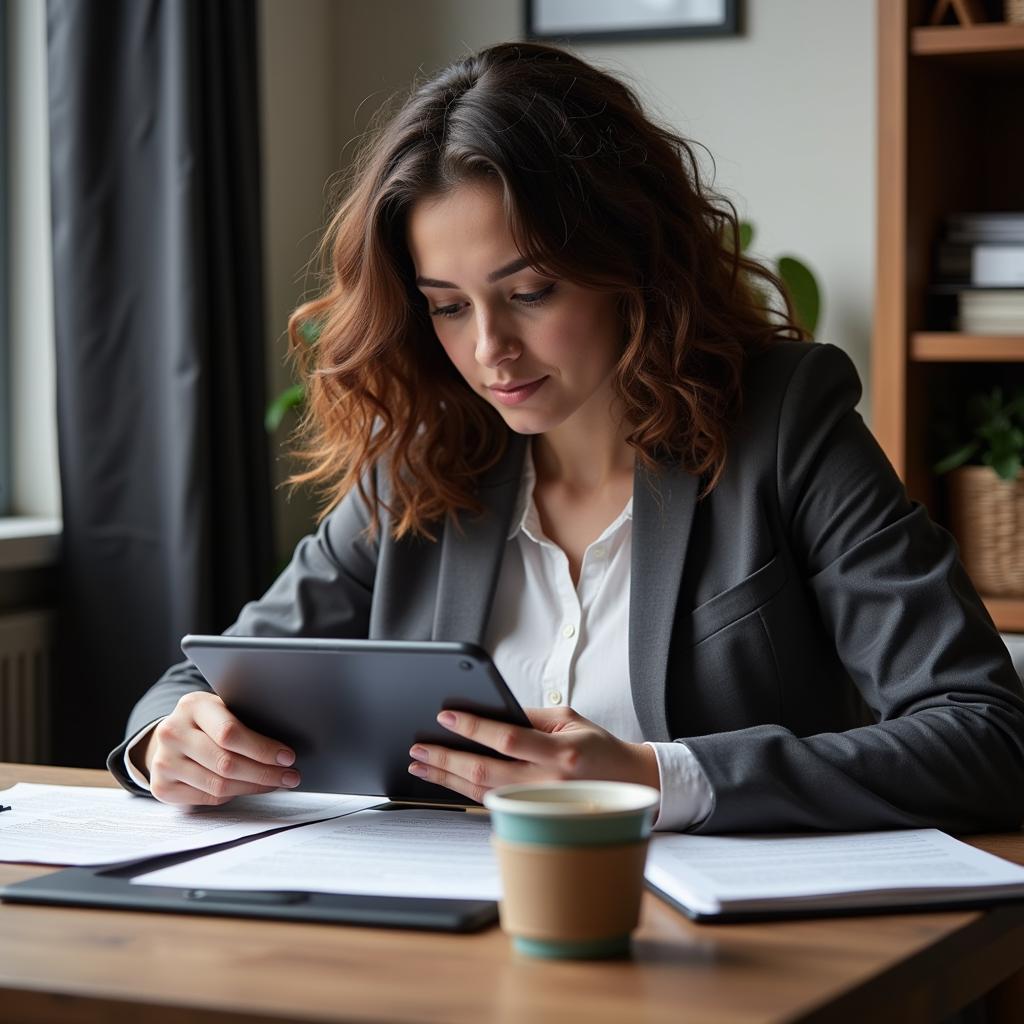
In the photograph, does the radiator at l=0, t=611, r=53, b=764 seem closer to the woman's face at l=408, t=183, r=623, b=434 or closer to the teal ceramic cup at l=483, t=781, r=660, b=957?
the woman's face at l=408, t=183, r=623, b=434

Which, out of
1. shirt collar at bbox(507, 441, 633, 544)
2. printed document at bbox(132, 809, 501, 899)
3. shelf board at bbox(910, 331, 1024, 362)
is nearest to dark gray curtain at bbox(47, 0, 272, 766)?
shirt collar at bbox(507, 441, 633, 544)

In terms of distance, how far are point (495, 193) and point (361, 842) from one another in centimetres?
69

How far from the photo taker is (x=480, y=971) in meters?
0.91

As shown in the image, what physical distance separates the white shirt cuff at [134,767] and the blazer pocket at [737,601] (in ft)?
1.76

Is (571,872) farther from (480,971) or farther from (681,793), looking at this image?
(681,793)

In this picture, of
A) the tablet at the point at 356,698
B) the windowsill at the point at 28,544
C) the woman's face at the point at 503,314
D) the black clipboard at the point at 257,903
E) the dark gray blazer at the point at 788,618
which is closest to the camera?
the black clipboard at the point at 257,903

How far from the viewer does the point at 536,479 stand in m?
1.80

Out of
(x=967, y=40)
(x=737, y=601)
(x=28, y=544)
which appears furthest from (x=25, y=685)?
(x=967, y=40)

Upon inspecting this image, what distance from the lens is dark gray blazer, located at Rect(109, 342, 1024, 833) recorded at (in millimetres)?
1273

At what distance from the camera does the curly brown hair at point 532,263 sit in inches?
62.2

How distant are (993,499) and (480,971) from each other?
189cm

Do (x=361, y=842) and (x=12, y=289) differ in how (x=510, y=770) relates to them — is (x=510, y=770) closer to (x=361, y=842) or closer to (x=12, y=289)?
(x=361, y=842)

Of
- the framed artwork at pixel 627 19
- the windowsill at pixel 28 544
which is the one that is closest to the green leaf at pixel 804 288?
the framed artwork at pixel 627 19

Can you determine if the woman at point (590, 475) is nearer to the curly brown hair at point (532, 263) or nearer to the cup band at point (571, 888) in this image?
the curly brown hair at point (532, 263)
